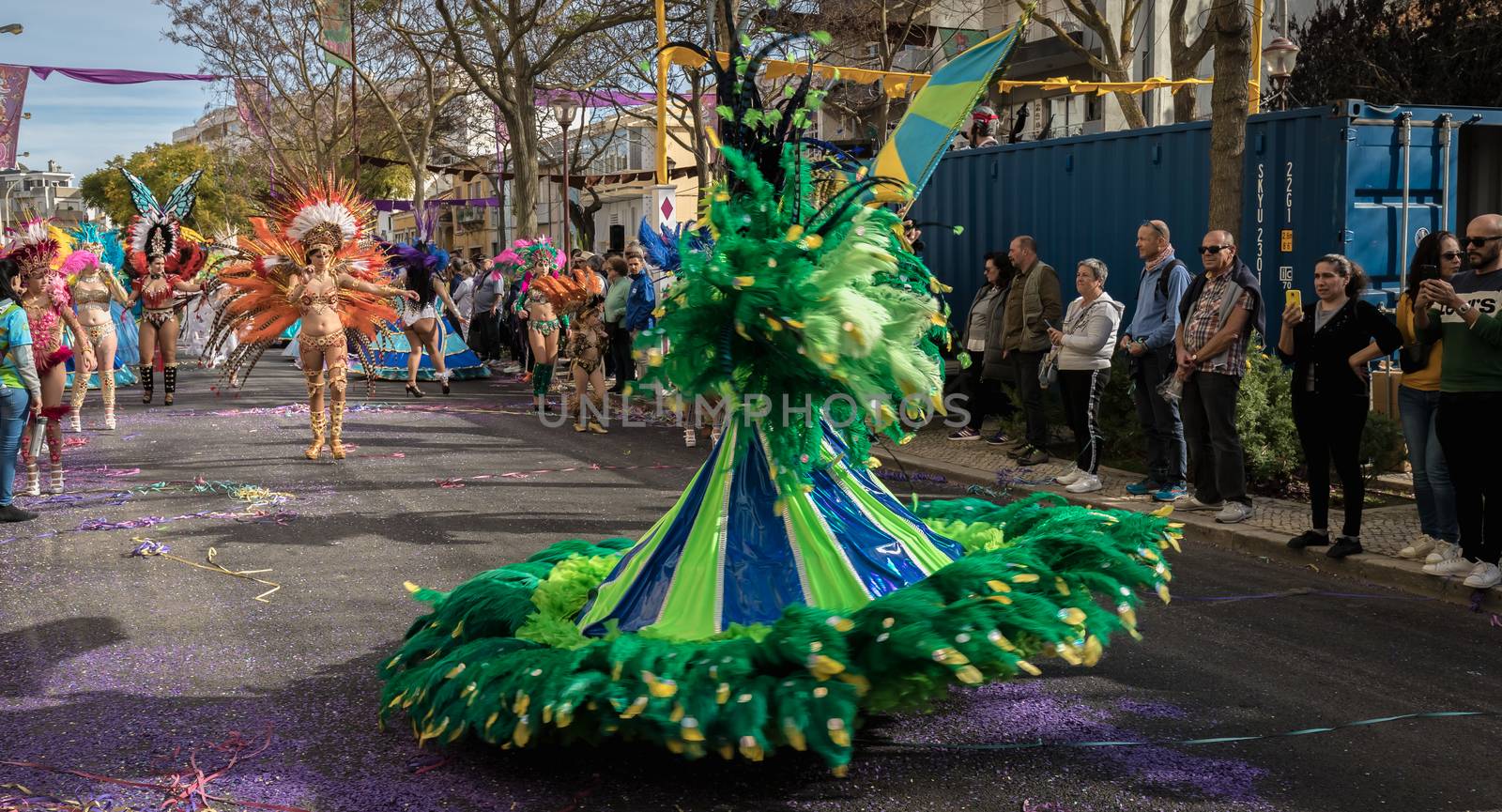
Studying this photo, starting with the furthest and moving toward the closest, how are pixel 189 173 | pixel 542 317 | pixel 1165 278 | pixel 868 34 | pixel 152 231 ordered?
pixel 189 173 < pixel 868 34 < pixel 152 231 < pixel 542 317 < pixel 1165 278

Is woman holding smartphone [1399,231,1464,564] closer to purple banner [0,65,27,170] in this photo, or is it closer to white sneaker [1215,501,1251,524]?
white sneaker [1215,501,1251,524]

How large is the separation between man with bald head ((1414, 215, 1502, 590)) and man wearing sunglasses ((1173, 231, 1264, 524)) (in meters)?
1.50

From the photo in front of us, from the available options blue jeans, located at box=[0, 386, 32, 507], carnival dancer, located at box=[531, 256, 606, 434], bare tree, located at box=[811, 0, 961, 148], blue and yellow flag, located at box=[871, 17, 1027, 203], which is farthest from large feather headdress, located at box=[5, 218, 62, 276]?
bare tree, located at box=[811, 0, 961, 148]

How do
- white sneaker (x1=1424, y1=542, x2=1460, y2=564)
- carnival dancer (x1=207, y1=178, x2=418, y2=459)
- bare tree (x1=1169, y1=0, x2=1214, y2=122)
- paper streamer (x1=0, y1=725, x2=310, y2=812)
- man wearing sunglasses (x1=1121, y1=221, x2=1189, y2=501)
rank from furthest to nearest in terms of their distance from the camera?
1. bare tree (x1=1169, y1=0, x2=1214, y2=122)
2. carnival dancer (x1=207, y1=178, x2=418, y2=459)
3. man wearing sunglasses (x1=1121, y1=221, x2=1189, y2=501)
4. white sneaker (x1=1424, y1=542, x2=1460, y2=564)
5. paper streamer (x1=0, y1=725, x2=310, y2=812)

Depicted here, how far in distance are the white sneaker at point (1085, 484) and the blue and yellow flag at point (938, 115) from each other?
439 cm

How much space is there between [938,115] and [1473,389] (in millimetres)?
3033

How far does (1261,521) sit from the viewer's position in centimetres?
798

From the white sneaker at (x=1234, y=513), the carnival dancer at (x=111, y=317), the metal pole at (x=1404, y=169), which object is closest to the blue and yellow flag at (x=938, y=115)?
the white sneaker at (x=1234, y=513)

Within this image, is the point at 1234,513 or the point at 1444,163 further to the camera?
the point at 1444,163

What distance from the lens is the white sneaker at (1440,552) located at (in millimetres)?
6531

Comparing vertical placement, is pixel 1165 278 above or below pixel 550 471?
above

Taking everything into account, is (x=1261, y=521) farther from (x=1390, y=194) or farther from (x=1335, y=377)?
(x=1390, y=194)

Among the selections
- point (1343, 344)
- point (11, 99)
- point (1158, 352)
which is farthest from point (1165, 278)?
point (11, 99)

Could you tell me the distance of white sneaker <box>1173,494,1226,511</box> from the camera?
27.5ft
